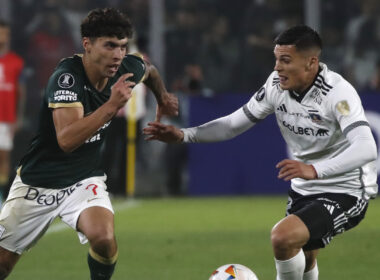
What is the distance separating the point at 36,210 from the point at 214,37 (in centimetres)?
929

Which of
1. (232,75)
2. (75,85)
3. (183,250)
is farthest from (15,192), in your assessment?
(232,75)

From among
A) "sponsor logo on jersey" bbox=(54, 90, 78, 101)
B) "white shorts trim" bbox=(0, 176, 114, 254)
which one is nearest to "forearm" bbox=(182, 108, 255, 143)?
"white shorts trim" bbox=(0, 176, 114, 254)

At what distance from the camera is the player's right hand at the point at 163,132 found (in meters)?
6.77

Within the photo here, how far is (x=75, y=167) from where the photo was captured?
6582 millimetres

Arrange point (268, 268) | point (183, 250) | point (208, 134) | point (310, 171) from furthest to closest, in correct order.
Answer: point (183, 250) < point (268, 268) < point (208, 134) < point (310, 171)

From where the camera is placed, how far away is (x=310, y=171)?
5930 millimetres

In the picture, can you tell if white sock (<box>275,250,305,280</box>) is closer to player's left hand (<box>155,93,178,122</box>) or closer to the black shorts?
the black shorts

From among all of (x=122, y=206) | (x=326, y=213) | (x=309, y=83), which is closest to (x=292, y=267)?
(x=326, y=213)

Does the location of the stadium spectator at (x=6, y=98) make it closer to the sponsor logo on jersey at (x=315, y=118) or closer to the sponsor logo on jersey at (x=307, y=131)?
the sponsor logo on jersey at (x=307, y=131)

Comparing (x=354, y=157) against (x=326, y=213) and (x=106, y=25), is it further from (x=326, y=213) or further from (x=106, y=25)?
(x=106, y=25)

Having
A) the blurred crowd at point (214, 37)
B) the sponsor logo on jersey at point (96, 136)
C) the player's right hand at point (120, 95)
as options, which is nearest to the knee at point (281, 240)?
the player's right hand at point (120, 95)

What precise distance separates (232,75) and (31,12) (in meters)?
3.18

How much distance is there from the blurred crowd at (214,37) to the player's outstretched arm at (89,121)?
29.2 feet

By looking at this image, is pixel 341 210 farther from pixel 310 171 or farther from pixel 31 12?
pixel 31 12
